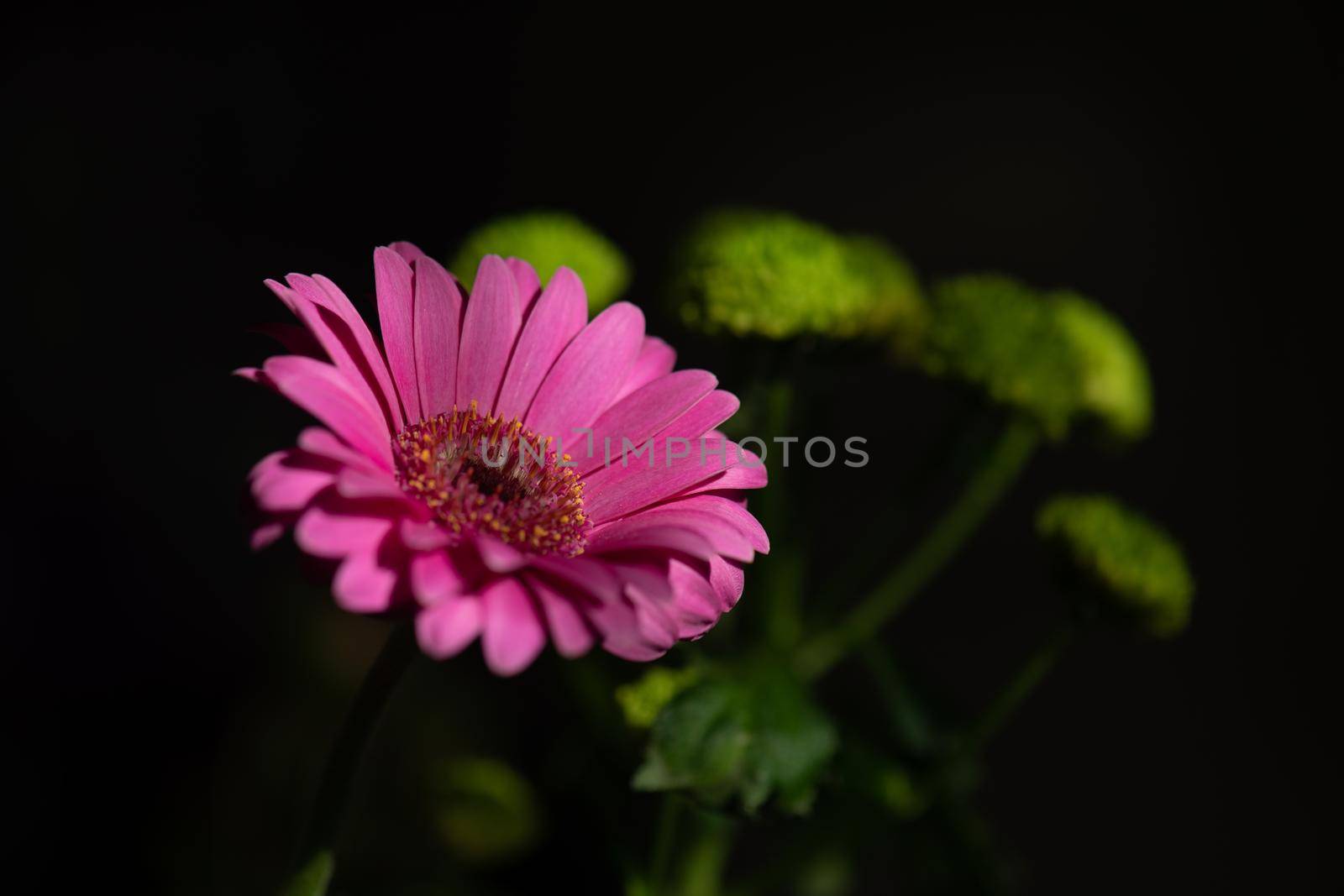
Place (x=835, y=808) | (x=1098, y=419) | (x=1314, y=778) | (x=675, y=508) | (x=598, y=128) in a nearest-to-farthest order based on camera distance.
→ (x=675, y=508)
(x=835, y=808)
(x=1098, y=419)
(x=1314, y=778)
(x=598, y=128)

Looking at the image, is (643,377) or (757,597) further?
(757,597)

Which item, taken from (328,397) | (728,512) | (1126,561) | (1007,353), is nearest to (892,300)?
(1007,353)

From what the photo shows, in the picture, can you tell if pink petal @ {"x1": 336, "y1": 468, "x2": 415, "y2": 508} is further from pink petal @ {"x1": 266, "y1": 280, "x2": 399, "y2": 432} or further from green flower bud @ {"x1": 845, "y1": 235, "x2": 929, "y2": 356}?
green flower bud @ {"x1": 845, "y1": 235, "x2": 929, "y2": 356}

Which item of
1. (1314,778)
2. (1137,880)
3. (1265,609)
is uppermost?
(1265,609)

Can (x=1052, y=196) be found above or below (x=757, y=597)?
above

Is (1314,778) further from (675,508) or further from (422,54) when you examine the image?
(422,54)

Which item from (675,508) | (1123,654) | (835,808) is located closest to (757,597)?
(835,808)
